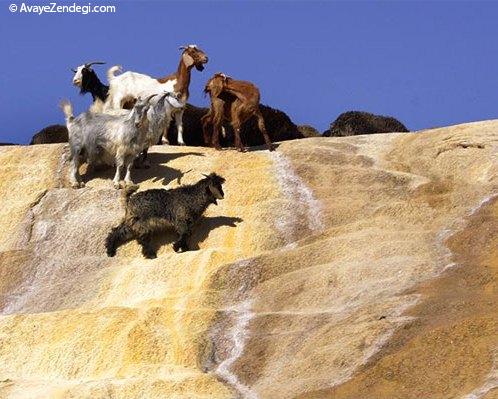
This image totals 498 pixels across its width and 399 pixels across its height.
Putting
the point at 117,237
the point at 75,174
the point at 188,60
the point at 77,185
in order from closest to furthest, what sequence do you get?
the point at 117,237, the point at 77,185, the point at 75,174, the point at 188,60

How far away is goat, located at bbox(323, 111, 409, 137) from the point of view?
42094 mm

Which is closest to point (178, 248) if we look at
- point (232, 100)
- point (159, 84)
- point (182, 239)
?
point (182, 239)

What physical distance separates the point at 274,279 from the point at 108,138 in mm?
6959

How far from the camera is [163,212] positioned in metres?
26.3

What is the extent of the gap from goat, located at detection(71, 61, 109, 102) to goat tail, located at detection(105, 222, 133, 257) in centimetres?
799

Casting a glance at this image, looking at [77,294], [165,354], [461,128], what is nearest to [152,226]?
[77,294]


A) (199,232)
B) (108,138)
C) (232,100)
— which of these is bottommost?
(199,232)

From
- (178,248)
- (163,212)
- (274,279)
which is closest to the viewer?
(274,279)

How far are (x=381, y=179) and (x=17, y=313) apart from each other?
28.0 ft

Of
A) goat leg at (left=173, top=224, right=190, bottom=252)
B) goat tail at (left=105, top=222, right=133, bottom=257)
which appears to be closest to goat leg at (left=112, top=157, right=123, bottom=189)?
goat tail at (left=105, top=222, right=133, bottom=257)

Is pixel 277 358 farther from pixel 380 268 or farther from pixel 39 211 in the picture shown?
pixel 39 211

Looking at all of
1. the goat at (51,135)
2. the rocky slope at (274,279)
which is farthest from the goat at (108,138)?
the goat at (51,135)

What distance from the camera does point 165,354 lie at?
70.6 feet

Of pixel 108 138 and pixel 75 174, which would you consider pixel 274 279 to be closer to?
pixel 108 138
